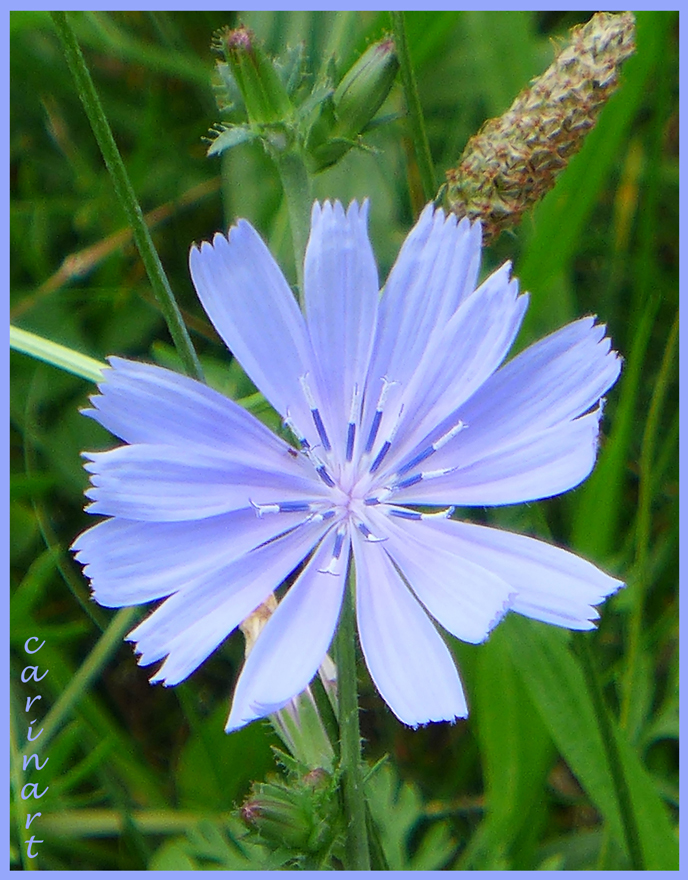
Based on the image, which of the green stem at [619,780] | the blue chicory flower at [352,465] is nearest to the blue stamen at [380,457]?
the blue chicory flower at [352,465]

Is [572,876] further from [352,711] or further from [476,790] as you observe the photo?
[352,711]

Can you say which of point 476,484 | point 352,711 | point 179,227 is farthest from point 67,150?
point 352,711

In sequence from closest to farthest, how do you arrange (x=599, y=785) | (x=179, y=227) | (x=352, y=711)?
(x=352, y=711)
(x=599, y=785)
(x=179, y=227)

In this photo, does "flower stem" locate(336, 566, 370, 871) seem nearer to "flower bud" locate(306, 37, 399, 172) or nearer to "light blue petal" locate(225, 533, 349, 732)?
"light blue petal" locate(225, 533, 349, 732)

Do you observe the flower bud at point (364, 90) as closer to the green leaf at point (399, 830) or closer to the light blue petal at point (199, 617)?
the light blue petal at point (199, 617)

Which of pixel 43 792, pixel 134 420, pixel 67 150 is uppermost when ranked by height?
pixel 67 150

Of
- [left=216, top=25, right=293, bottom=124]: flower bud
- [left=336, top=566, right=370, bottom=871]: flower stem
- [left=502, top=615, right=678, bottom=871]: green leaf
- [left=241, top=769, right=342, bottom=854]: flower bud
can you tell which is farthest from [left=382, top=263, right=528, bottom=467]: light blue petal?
[left=502, top=615, right=678, bottom=871]: green leaf
